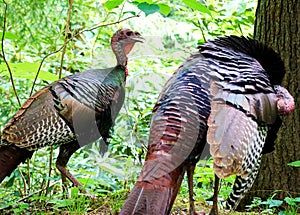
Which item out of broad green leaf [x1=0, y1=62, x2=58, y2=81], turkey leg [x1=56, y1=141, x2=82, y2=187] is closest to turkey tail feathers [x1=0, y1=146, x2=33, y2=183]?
turkey leg [x1=56, y1=141, x2=82, y2=187]

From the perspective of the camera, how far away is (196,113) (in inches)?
119

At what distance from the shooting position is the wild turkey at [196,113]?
275 centimetres

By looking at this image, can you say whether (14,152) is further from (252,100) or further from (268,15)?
(268,15)

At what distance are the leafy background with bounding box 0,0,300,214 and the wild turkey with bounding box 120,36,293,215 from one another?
0.46 meters

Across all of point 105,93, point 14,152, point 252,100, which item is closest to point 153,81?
point 105,93

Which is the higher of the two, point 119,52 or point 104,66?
point 119,52

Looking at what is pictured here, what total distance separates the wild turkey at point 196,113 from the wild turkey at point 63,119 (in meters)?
0.96

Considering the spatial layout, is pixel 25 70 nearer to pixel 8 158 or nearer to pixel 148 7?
pixel 8 158

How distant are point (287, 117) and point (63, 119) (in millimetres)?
1925

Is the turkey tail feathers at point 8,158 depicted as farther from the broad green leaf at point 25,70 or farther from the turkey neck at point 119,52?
the turkey neck at point 119,52

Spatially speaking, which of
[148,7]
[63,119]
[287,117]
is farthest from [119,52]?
[287,117]

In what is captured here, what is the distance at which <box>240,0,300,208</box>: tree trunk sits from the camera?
4078 millimetres

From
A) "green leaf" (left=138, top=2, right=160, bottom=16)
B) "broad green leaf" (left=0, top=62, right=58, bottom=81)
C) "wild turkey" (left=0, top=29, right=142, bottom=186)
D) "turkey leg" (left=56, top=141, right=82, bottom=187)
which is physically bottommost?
"turkey leg" (left=56, top=141, right=82, bottom=187)

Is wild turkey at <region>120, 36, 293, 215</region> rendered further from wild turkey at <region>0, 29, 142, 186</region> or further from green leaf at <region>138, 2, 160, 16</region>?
wild turkey at <region>0, 29, 142, 186</region>
